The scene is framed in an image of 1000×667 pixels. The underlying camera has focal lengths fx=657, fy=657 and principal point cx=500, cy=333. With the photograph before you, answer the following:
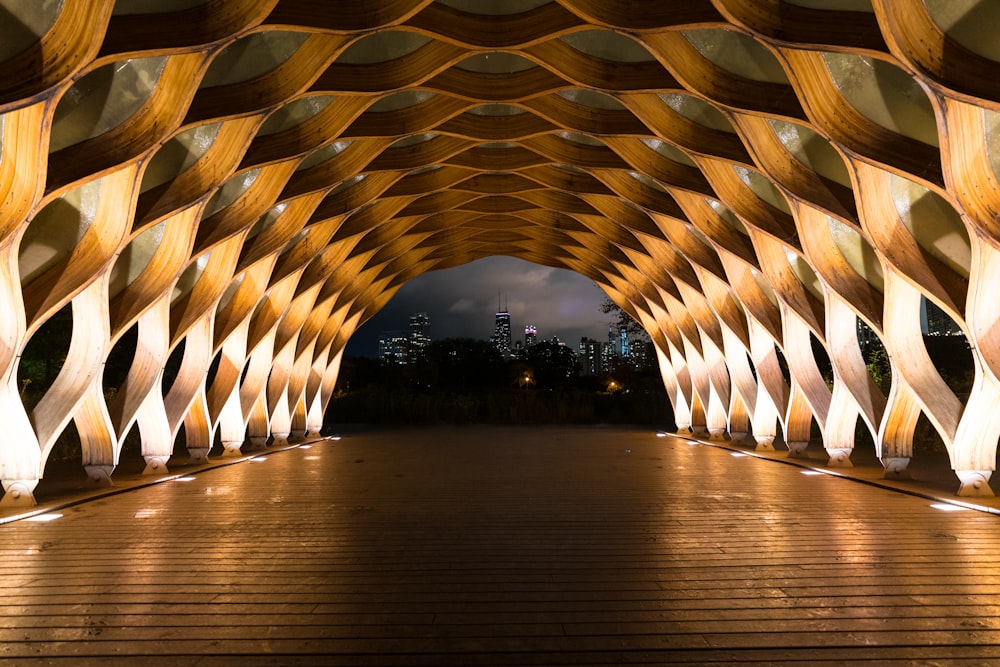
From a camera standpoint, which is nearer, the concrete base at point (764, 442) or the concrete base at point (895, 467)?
the concrete base at point (895, 467)

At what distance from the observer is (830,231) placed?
44.4ft

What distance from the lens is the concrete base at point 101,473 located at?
12734 mm

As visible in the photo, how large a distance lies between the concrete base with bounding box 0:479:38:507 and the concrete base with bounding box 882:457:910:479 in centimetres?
1532

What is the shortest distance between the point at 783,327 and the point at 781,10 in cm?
985

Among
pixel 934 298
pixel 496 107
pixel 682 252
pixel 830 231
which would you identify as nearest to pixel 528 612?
pixel 934 298

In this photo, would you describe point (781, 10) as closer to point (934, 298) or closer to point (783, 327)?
point (934, 298)

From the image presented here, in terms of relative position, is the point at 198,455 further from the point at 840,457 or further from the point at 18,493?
the point at 840,457

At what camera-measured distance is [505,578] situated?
6207 millimetres

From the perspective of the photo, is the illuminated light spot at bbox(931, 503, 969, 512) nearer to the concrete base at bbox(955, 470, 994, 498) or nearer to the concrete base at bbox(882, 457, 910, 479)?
the concrete base at bbox(955, 470, 994, 498)

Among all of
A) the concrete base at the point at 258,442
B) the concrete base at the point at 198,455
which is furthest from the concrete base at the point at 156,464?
the concrete base at the point at 258,442

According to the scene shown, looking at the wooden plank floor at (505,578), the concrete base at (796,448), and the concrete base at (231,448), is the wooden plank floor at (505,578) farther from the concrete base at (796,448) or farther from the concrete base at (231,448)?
the concrete base at (231,448)

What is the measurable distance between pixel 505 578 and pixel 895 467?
10.3m

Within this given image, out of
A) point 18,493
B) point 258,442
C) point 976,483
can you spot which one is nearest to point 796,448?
point 976,483

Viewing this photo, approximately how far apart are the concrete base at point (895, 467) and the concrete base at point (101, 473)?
15.2 m
